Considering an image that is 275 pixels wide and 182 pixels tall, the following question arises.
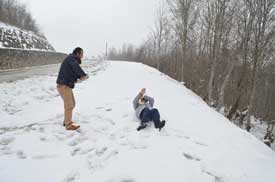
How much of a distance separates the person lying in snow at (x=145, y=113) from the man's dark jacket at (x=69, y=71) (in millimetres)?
1549

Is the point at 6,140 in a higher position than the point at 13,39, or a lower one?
lower

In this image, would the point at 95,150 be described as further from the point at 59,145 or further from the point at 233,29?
the point at 233,29

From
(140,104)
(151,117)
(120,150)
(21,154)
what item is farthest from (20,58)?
(120,150)

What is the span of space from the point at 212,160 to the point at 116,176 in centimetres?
157

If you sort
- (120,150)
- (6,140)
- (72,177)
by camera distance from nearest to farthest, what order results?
1. (72,177)
2. (120,150)
3. (6,140)

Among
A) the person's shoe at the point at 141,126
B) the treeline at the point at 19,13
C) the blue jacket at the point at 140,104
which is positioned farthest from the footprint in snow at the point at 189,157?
the treeline at the point at 19,13

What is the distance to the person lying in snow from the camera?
3.94m

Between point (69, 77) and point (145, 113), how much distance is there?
1.75 meters

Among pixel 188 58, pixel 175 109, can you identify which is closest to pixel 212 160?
pixel 175 109

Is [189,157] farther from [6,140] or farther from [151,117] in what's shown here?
[6,140]

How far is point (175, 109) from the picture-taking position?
5652 millimetres

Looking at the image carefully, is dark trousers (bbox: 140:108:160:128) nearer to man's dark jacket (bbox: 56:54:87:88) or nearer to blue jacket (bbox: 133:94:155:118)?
blue jacket (bbox: 133:94:155:118)

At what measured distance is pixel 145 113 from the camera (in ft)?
13.1

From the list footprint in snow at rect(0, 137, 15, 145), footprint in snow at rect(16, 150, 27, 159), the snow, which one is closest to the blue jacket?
the snow
